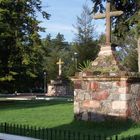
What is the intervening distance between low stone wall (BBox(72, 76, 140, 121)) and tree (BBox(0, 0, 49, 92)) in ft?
50.2

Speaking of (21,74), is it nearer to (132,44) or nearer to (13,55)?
(13,55)

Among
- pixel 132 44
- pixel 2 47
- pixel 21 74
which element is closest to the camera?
Answer: pixel 2 47

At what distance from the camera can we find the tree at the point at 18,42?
3200 cm

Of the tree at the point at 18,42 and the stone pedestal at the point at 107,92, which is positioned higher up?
the tree at the point at 18,42

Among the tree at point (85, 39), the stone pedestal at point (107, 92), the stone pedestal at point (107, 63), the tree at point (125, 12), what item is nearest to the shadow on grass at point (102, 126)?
the stone pedestal at point (107, 92)

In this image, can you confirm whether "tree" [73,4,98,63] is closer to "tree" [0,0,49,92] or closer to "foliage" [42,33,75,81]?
"foliage" [42,33,75,81]

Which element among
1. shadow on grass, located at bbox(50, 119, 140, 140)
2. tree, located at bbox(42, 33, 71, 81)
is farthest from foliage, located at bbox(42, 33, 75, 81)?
shadow on grass, located at bbox(50, 119, 140, 140)

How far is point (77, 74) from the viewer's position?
55.0 ft

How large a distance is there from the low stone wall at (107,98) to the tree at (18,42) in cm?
1529

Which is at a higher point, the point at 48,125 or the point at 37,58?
the point at 37,58

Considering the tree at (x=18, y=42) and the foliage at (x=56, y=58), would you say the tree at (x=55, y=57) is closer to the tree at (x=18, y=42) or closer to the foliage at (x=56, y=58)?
the foliage at (x=56, y=58)

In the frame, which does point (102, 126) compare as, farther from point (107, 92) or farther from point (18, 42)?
point (18, 42)

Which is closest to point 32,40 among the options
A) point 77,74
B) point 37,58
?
point 37,58

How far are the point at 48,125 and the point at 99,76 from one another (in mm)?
2514
